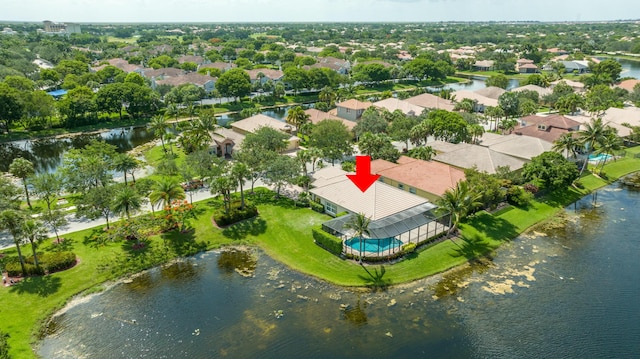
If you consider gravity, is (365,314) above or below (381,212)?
below

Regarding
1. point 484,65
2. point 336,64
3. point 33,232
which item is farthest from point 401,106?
point 484,65

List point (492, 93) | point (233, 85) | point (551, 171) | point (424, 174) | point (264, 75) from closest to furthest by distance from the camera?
point (424, 174)
point (551, 171)
point (492, 93)
point (233, 85)
point (264, 75)

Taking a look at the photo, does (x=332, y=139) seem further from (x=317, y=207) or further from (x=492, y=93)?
(x=492, y=93)

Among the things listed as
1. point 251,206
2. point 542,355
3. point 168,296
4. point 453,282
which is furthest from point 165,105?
point 542,355

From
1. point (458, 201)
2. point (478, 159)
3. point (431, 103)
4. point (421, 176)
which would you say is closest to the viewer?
point (458, 201)

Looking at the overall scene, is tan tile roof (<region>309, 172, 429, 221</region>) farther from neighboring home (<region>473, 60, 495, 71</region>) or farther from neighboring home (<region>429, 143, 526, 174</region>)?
neighboring home (<region>473, 60, 495, 71</region>)

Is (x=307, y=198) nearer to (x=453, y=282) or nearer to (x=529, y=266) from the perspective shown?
(x=453, y=282)

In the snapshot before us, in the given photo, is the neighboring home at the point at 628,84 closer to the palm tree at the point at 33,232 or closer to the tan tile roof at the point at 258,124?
the tan tile roof at the point at 258,124
